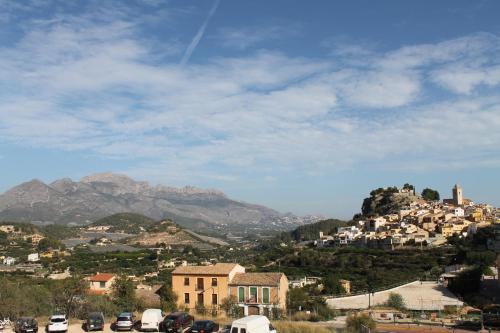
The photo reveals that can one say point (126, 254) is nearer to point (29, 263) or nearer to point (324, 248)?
point (29, 263)

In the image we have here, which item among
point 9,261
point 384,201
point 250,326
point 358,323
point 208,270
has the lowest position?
point 358,323

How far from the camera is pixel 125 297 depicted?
37344 millimetres

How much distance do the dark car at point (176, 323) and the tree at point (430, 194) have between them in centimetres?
14553

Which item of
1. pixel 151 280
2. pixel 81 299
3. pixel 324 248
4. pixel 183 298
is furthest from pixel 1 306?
pixel 324 248

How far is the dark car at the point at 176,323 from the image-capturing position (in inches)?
940

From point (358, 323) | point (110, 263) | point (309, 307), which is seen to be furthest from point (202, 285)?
point (110, 263)

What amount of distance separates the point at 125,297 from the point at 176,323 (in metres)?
14.7

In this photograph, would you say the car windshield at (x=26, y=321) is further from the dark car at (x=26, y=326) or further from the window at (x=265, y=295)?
the window at (x=265, y=295)

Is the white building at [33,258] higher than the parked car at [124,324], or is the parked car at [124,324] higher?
the white building at [33,258]

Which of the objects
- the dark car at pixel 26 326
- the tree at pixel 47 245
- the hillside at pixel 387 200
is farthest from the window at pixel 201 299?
the tree at pixel 47 245

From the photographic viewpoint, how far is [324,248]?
109 m

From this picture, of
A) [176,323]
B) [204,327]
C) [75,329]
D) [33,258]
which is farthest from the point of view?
[33,258]

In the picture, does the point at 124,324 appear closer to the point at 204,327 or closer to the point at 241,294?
the point at 204,327

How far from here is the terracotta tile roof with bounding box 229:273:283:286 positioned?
138 ft
